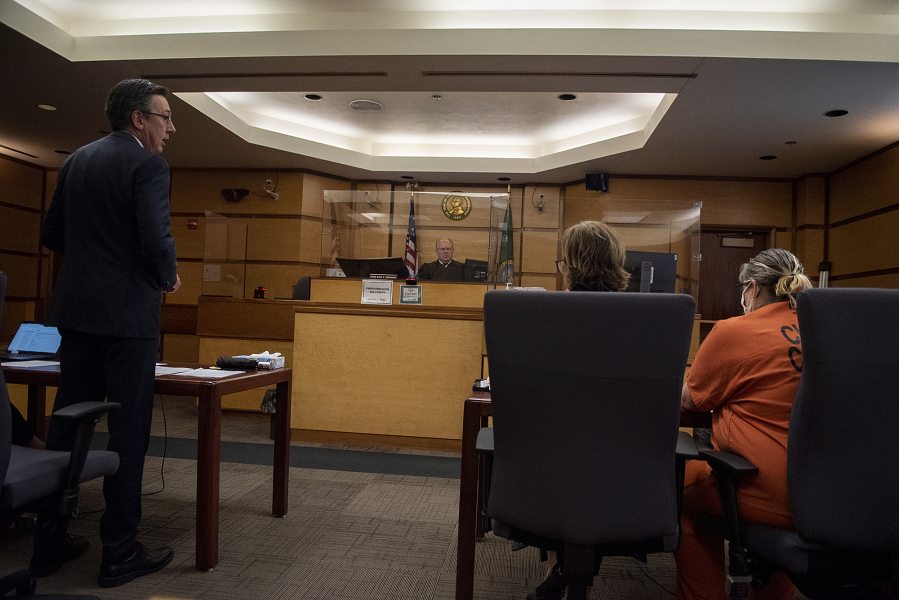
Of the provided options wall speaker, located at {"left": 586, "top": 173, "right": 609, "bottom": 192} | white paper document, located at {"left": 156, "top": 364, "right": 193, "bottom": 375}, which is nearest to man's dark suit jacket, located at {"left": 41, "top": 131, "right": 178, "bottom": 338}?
white paper document, located at {"left": 156, "top": 364, "right": 193, "bottom": 375}

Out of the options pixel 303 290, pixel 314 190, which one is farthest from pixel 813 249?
pixel 314 190

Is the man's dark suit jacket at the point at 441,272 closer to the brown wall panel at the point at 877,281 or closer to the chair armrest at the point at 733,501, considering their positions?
the chair armrest at the point at 733,501

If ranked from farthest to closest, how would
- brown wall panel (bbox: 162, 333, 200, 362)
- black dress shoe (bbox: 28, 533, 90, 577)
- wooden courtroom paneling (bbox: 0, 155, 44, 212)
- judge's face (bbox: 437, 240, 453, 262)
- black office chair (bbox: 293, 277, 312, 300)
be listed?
brown wall panel (bbox: 162, 333, 200, 362)
wooden courtroom paneling (bbox: 0, 155, 44, 212)
black office chair (bbox: 293, 277, 312, 300)
judge's face (bbox: 437, 240, 453, 262)
black dress shoe (bbox: 28, 533, 90, 577)

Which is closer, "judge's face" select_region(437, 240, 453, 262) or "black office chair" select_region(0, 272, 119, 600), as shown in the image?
"black office chair" select_region(0, 272, 119, 600)

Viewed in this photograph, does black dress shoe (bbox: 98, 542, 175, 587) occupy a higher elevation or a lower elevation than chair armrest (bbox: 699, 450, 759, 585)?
lower

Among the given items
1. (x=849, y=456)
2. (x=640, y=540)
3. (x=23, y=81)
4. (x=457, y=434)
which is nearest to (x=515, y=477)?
(x=640, y=540)

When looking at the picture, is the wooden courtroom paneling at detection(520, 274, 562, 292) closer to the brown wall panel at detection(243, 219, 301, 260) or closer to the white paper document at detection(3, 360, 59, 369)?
the white paper document at detection(3, 360, 59, 369)

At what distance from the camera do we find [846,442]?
1179 millimetres

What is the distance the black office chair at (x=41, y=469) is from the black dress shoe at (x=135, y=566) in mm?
262

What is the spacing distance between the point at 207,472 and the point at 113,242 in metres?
0.85

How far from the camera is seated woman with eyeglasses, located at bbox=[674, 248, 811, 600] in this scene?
1.35 meters

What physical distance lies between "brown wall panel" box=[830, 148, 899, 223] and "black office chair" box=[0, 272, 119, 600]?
6.59 metres

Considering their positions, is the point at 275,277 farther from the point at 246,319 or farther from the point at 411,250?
the point at 411,250

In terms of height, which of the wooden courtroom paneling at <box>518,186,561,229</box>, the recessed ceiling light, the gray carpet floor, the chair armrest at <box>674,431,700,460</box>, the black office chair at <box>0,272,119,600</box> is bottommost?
the gray carpet floor
